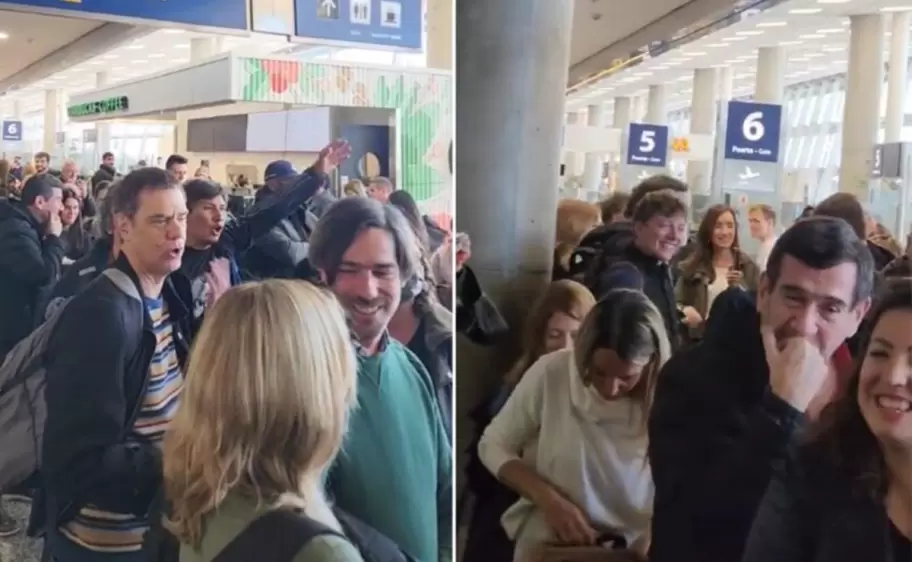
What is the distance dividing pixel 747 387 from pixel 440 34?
889mm

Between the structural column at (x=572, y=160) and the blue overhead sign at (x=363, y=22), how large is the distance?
33cm

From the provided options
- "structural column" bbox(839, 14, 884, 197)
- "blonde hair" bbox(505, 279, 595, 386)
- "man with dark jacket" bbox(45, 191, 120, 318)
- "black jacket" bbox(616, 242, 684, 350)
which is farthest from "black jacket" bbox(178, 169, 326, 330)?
"structural column" bbox(839, 14, 884, 197)

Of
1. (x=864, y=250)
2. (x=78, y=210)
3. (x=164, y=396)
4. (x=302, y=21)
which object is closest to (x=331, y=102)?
(x=302, y=21)

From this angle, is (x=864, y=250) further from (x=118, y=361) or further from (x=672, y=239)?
(x=118, y=361)

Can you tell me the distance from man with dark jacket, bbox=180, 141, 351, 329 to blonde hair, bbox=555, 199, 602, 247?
46cm

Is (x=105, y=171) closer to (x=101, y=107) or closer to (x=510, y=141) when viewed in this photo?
(x=101, y=107)

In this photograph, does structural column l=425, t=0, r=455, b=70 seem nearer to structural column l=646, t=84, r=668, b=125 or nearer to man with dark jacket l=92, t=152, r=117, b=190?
structural column l=646, t=84, r=668, b=125

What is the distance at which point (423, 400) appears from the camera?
2.00 metres

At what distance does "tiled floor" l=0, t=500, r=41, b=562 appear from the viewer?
1.84 m

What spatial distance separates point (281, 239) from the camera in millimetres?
1920

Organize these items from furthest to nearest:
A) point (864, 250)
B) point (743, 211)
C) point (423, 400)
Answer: point (423, 400)
point (743, 211)
point (864, 250)

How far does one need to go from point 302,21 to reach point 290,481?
33.9 inches

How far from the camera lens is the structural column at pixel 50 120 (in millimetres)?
1916

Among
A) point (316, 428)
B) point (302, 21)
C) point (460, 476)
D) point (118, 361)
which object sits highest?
point (302, 21)
